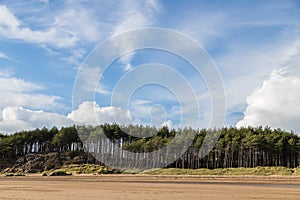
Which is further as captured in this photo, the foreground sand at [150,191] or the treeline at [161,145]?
the treeline at [161,145]

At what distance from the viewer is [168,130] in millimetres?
112000

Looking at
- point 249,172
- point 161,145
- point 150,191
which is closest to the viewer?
point 150,191

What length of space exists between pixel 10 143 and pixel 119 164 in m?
37.5

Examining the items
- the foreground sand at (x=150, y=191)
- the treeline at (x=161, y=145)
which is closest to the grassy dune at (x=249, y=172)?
the treeline at (x=161, y=145)

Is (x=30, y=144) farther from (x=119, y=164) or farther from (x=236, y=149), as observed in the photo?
(x=236, y=149)

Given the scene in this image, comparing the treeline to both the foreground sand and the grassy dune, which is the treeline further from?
the foreground sand

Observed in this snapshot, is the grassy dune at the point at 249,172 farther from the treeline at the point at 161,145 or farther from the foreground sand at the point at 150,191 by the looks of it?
the foreground sand at the point at 150,191

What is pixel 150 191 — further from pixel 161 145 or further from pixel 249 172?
pixel 161 145

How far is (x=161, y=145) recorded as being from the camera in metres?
98.4

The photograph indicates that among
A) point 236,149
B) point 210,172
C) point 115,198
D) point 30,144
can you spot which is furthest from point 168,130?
point 115,198

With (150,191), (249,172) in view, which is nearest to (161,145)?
(249,172)

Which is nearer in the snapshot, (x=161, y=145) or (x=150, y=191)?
(x=150, y=191)

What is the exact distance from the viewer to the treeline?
92.4 metres

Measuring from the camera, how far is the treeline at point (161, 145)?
92438 millimetres
